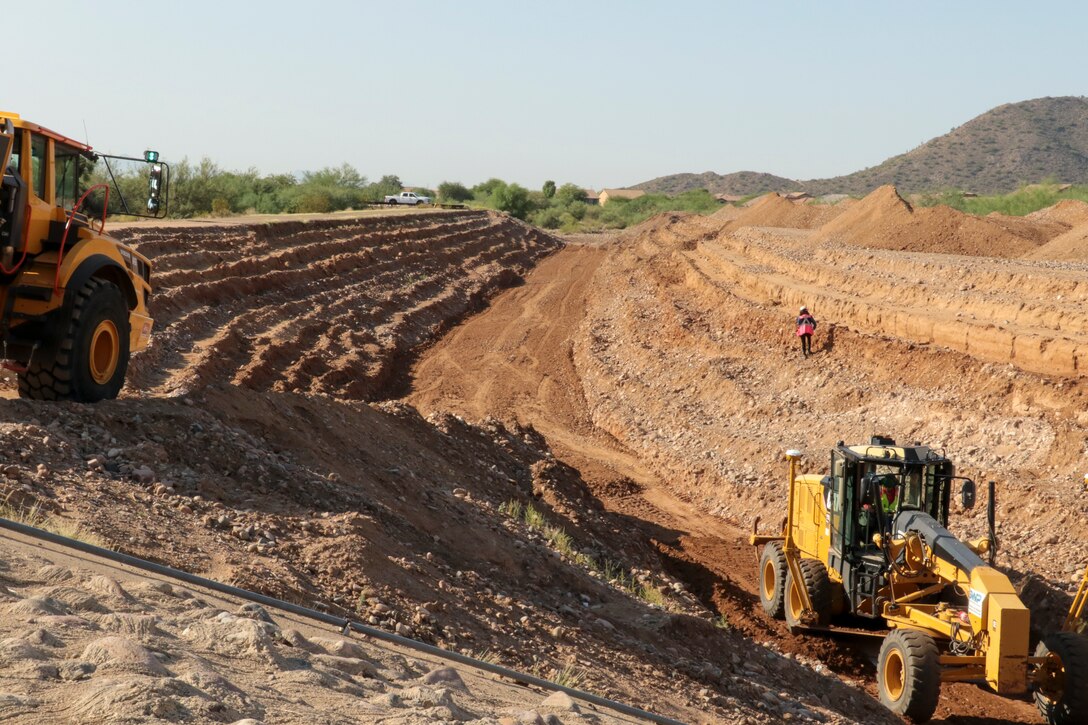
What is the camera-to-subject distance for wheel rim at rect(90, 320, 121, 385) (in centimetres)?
1114

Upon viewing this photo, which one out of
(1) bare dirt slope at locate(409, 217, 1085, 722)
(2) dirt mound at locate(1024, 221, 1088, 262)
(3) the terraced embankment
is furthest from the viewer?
(2) dirt mound at locate(1024, 221, 1088, 262)

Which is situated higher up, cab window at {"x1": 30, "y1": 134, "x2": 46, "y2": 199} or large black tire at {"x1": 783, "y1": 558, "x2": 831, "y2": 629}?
cab window at {"x1": 30, "y1": 134, "x2": 46, "y2": 199}

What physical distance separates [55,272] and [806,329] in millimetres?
16252

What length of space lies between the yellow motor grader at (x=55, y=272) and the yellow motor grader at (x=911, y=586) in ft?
23.1

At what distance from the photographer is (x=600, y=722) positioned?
20.9ft

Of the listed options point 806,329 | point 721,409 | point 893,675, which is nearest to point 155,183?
point 893,675

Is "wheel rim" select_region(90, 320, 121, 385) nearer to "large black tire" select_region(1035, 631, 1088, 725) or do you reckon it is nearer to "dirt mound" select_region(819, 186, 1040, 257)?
"large black tire" select_region(1035, 631, 1088, 725)

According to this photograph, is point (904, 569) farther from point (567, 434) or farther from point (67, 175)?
point (567, 434)

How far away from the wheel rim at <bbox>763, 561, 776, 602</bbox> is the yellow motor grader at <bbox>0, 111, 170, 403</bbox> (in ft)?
24.2

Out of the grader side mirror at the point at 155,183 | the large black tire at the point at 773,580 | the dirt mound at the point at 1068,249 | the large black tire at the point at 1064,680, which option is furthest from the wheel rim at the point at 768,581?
the dirt mound at the point at 1068,249

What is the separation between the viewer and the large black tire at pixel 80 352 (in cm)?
1060

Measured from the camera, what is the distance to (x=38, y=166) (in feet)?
35.4

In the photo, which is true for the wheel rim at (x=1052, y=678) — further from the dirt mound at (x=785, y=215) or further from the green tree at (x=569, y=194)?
the green tree at (x=569, y=194)

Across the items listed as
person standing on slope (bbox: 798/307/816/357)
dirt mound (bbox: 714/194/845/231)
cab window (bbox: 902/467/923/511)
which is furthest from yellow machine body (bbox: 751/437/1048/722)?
dirt mound (bbox: 714/194/845/231)
